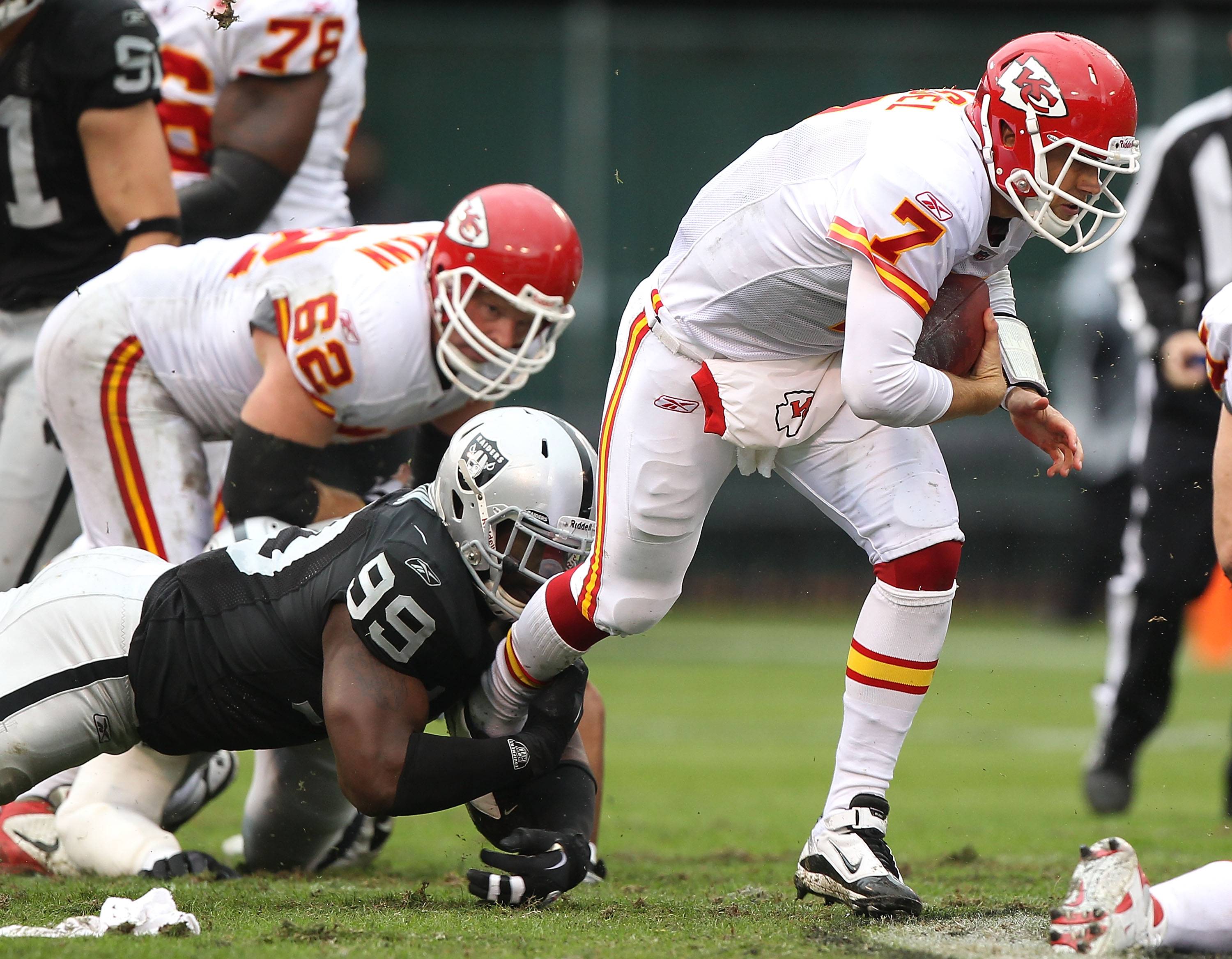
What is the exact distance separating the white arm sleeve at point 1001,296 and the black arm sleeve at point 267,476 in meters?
1.73

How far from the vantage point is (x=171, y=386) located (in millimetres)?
4473

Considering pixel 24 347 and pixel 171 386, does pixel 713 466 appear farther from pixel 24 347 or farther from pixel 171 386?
pixel 24 347

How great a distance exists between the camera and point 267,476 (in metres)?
4.12

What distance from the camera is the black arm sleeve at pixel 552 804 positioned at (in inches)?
138

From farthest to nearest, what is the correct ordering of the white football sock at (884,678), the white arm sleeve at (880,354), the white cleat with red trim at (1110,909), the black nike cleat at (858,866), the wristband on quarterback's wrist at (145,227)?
the wristband on quarterback's wrist at (145,227) < the white football sock at (884,678) < the black nike cleat at (858,866) < the white arm sleeve at (880,354) < the white cleat with red trim at (1110,909)

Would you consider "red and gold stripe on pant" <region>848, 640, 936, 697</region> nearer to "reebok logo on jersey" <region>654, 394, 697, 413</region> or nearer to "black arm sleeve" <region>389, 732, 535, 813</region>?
"reebok logo on jersey" <region>654, 394, 697, 413</region>

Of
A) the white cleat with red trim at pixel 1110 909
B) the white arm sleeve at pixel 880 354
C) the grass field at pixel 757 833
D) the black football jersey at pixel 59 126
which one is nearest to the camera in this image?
the white cleat with red trim at pixel 1110 909

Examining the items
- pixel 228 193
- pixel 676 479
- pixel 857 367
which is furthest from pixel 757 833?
pixel 228 193

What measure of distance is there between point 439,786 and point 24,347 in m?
2.27

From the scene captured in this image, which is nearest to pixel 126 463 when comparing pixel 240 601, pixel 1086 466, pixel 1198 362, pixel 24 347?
pixel 24 347

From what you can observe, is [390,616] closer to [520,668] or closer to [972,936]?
[520,668]

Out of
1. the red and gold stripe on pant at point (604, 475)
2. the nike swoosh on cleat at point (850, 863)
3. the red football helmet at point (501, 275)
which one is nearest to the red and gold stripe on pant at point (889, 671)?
the nike swoosh on cleat at point (850, 863)

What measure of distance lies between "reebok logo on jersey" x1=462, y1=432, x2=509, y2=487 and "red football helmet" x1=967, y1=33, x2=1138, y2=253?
3.76 feet

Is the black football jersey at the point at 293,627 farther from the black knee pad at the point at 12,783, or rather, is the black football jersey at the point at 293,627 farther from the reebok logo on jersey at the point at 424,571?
the black knee pad at the point at 12,783
